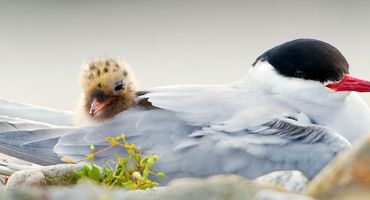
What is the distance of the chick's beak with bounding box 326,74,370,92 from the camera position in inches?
139

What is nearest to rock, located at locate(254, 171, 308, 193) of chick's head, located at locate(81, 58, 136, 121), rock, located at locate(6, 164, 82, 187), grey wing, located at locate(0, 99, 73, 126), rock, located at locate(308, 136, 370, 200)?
rock, located at locate(308, 136, 370, 200)

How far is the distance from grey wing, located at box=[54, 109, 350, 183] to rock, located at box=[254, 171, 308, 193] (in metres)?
0.80

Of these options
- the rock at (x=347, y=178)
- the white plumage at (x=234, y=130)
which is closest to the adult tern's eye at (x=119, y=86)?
the white plumage at (x=234, y=130)

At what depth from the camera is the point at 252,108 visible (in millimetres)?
3281

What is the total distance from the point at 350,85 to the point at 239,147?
0.64m

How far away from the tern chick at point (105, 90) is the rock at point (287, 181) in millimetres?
1360

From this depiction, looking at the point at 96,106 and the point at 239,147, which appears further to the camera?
the point at 96,106

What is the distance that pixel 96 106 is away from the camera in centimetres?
354

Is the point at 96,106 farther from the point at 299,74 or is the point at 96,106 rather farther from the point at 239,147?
the point at 299,74

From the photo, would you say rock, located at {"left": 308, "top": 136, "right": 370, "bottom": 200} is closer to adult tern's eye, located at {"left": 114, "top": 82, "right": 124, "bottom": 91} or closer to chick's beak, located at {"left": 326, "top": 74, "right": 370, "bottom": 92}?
chick's beak, located at {"left": 326, "top": 74, "right": 370, "bottom": 92}

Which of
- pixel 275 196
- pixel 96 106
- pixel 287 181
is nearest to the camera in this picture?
pixel 275 196

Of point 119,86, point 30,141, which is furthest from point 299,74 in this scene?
point 30,141

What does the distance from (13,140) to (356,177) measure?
1.76 meters

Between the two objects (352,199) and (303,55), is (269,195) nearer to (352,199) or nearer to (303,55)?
(352,199)
